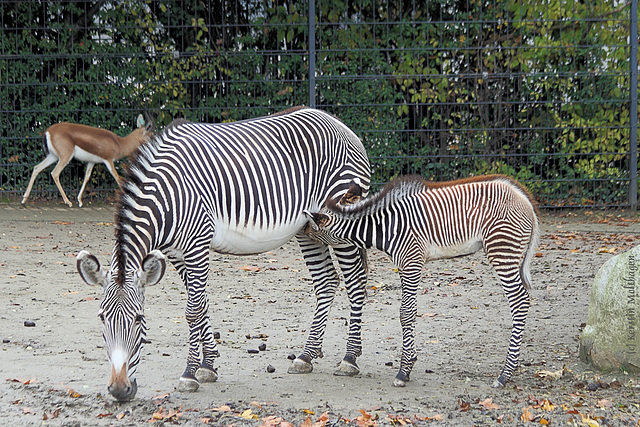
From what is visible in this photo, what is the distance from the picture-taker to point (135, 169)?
504 centimetres

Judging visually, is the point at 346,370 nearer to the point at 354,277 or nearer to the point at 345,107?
the point at 354,277

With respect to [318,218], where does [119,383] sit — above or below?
below

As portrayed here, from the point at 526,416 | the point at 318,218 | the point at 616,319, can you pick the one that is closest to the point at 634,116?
the point at 616,319

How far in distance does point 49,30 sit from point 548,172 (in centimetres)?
944

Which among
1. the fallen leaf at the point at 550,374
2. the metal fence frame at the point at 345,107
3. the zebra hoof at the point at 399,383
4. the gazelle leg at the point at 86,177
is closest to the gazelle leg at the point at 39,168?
the metal fence frame at the point at 345,107

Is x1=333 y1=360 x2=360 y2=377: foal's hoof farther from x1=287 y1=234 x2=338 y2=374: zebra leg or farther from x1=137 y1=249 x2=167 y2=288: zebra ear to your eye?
x1=137 y1=249 x2=167 y2=288: zebra ear

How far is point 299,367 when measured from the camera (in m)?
5.70

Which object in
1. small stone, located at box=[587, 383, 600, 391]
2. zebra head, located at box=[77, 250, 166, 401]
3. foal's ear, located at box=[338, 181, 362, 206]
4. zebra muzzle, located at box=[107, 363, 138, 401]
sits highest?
foal's ear, located at box=[338, 181, 362, 206]

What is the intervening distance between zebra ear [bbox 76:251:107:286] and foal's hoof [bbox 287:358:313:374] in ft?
5.65

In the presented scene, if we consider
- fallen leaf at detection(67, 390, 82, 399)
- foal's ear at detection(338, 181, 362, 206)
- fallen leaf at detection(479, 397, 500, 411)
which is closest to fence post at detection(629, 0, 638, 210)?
foal's ear at detection(338, 181, 362, 206)

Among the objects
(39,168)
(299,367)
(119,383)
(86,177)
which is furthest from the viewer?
(86,177)

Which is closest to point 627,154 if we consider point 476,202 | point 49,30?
point 476,202

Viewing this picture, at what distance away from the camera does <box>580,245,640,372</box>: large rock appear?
534cm

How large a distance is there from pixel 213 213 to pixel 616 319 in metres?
2.90
